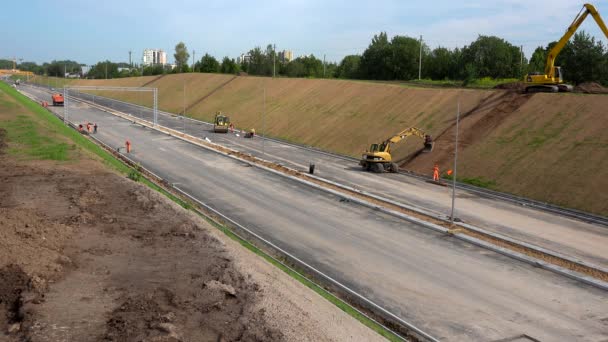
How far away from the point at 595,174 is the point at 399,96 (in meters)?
27.0

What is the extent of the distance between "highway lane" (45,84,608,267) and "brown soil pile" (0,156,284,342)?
47.3 ft

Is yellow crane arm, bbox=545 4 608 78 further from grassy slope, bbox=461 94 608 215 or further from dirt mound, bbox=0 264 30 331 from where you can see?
dirt mound, bbox=0 264 30 331

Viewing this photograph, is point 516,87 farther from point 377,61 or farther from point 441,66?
point 377,61

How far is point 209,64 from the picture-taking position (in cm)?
13200

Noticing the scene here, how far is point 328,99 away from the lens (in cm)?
6612

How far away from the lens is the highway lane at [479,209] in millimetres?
24391

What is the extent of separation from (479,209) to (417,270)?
37.9 feet

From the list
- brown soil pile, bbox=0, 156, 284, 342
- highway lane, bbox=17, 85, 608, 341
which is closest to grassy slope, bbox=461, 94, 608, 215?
highway lane, bbox=17, 85, 608, 341

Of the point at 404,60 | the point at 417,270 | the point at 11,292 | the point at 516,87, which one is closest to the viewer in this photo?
the point at 11,292

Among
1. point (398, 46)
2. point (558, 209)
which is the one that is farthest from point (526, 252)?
point (398, 46)

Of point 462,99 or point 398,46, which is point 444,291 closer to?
point 462,99

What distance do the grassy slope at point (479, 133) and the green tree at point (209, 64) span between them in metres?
46.6

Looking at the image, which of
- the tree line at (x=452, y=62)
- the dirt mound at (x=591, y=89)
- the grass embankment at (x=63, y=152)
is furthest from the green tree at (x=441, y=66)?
the grass embankment at (x=63, y=152)

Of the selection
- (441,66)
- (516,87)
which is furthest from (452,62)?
(516,87)
